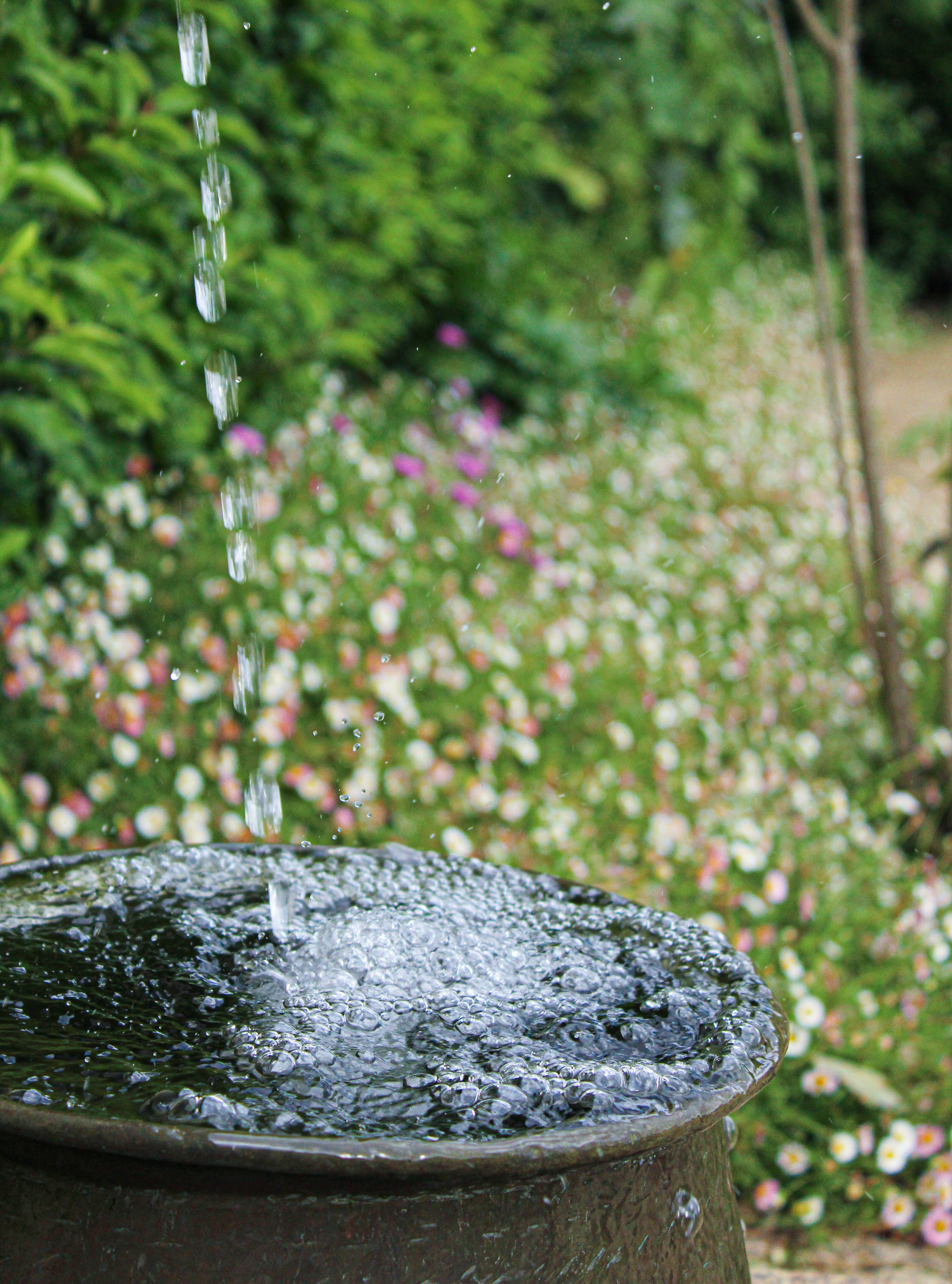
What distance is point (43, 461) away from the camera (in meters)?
3.15

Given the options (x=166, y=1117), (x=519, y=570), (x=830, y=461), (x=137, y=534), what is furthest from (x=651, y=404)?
(x=166, y=1117)

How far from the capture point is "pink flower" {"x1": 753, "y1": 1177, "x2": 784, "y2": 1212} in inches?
85.9

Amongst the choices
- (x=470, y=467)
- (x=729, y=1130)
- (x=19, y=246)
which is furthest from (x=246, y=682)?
(x=729, y=1130)

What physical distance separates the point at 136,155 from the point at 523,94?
8.48 ft

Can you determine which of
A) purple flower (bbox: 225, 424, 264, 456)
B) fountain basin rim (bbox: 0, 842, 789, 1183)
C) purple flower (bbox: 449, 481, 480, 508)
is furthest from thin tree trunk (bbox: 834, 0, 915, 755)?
fountain basin rim (bbox: 0, 842, 789, 1183)

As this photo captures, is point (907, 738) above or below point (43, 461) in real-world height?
below

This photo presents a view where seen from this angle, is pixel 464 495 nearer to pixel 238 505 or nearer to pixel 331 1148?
pixel 238 505

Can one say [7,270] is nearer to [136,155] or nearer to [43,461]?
[136,155]

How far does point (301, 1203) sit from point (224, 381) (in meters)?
3.10

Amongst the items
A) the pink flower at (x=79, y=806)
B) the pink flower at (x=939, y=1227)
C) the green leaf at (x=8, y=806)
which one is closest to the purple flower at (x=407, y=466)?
the pink flower at (x=79, y=806)

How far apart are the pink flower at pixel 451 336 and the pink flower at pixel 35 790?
2.84 m

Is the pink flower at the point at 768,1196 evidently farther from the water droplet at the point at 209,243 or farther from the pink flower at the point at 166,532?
the water droplet at the point at 209,243

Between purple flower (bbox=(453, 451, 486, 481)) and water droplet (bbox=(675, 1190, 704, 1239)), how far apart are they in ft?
11.5

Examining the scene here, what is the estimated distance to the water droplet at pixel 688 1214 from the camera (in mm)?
1139
